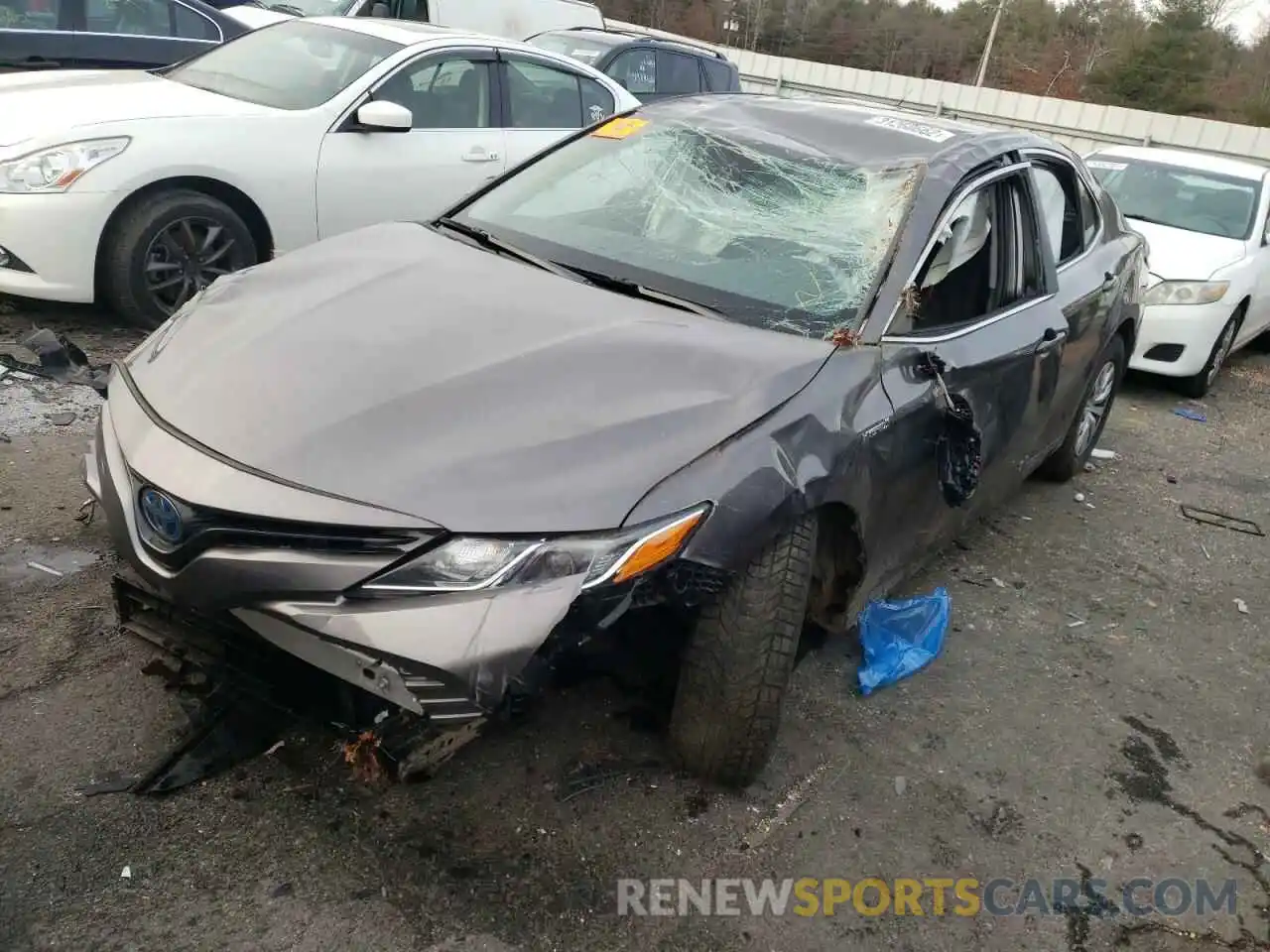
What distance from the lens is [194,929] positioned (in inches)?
83.0

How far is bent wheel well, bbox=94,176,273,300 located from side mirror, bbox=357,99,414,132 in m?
0.74

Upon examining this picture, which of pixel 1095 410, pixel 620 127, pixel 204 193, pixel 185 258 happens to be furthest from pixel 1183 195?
pixel 185 258

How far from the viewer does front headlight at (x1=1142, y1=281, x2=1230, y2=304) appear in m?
7.10

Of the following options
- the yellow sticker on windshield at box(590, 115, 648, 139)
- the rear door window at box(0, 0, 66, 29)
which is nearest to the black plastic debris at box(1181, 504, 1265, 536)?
the yellow sticker on windshield at box(590, 115, 648, 139)

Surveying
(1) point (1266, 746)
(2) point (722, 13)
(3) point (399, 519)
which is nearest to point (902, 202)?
(3) point (399, 519)

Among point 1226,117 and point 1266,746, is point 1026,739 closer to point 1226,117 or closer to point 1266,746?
point 1266,746

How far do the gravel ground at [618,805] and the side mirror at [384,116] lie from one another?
242 cm

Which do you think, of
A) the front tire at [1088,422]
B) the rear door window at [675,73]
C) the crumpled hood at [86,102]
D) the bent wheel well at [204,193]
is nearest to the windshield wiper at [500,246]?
the bent wheel well at [204,193]

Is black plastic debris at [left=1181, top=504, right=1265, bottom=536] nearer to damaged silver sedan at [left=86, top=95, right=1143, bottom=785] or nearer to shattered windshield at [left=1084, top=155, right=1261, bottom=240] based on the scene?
damaged silver sedan at [left=86, top=95, right=1143, bottom=785]

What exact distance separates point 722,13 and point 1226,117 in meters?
18.4

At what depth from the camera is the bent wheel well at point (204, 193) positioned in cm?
501

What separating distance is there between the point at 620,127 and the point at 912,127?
104cm

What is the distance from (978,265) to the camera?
345cm

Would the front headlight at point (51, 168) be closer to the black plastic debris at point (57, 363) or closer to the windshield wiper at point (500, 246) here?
the black plastic debris at point (57, 363)
